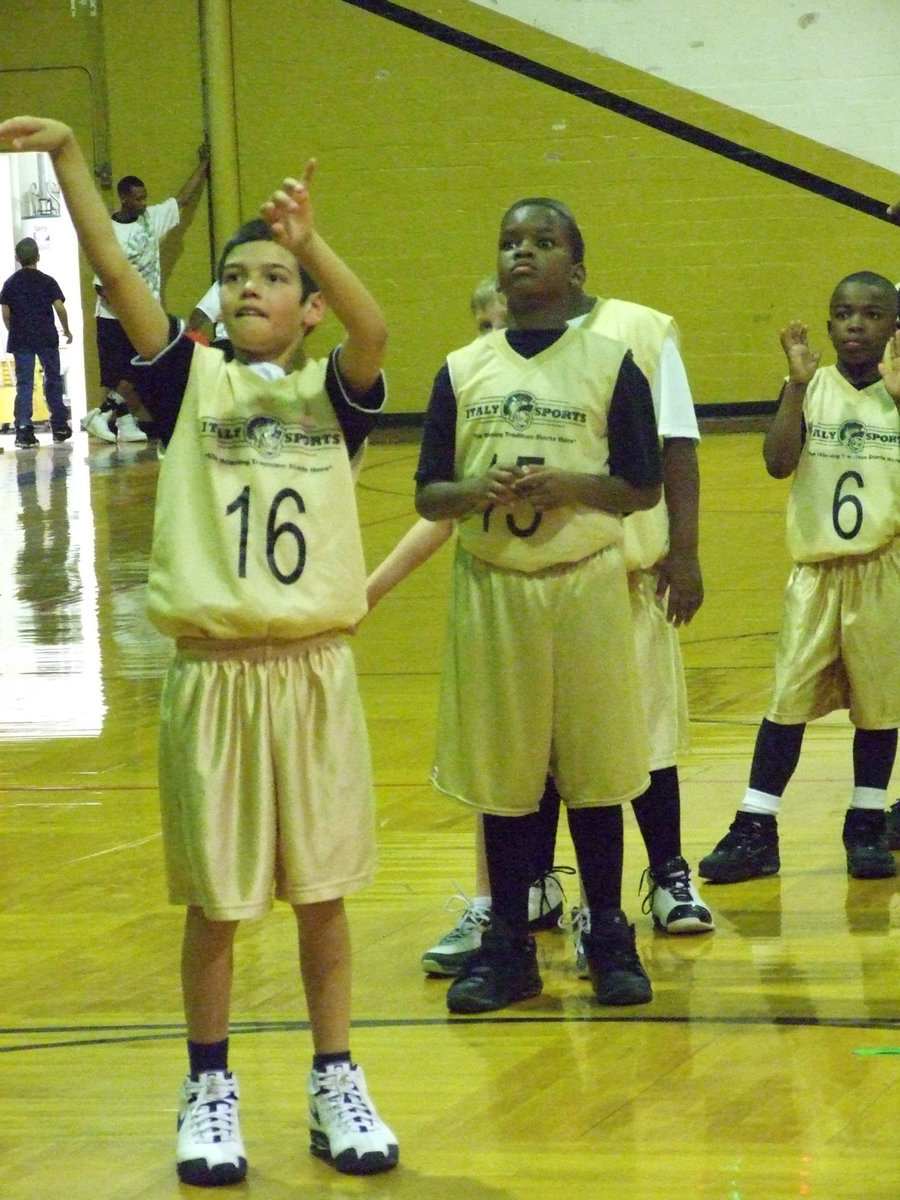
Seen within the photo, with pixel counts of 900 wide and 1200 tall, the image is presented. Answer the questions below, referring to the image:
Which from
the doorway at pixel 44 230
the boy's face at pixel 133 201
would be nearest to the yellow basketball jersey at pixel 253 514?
the boy's face at pixel 133 201

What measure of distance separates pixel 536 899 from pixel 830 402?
1.27 meters

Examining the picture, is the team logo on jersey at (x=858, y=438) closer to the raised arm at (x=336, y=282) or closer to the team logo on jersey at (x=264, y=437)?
the raised arm at (x=336, y=282)

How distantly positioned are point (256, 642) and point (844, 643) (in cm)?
176

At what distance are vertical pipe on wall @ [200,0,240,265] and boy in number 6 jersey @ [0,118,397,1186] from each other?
433 inches

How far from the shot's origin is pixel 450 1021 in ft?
10.2

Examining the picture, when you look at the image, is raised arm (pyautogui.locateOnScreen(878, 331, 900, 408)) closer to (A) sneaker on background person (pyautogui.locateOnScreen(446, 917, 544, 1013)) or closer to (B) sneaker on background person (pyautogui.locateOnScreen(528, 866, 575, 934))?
(B) sneaker on background person (pyautogui.locateOnScreen(528, 866, 575, 934))

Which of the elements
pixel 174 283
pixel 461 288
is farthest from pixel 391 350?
pixel 174 283

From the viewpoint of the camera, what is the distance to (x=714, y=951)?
135 inches

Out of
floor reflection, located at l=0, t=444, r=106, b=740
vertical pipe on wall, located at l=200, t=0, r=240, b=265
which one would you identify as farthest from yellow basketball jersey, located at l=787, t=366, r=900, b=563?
vertical pipe on wall, located at l=200, t=0, r=240, b=265

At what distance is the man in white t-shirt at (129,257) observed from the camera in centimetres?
1308

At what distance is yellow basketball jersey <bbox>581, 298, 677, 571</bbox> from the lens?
3.39 metres

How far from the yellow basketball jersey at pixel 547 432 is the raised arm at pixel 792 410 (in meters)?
0.82

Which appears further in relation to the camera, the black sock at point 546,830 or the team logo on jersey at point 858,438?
the team logo on jersey at point 858,438

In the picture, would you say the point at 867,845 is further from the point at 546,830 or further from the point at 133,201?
the point at 133,201
